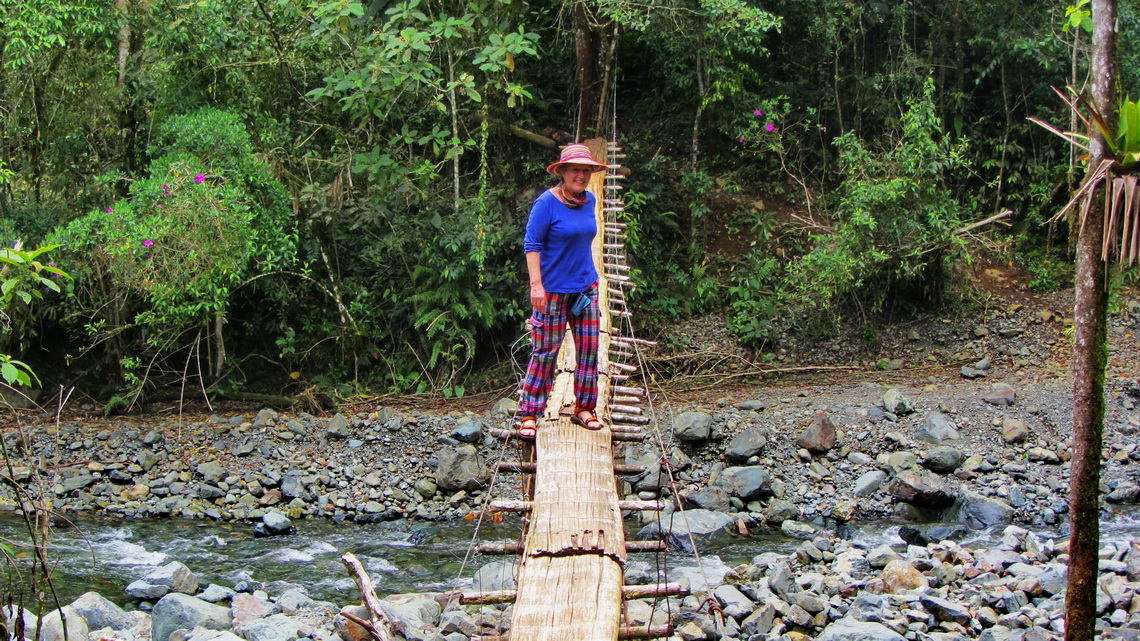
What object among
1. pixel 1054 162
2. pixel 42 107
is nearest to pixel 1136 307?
pixel 1054 162

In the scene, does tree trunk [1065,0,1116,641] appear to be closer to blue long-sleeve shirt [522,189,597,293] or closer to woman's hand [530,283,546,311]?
blue long-sleeve shirt [522,189,597,293]

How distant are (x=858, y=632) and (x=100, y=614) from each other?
3.17 meters

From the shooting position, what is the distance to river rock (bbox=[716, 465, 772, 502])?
6.21 meters

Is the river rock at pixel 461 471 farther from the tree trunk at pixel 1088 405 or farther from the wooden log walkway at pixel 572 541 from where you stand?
the tree trunk at pixel 1088 405

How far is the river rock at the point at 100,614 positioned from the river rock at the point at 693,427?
3.87 meters

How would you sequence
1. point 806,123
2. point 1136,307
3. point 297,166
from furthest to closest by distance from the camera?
point 806,123 → point 1136,307 → point 297,166

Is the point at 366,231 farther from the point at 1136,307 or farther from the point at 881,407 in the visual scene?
the point at 1136,307

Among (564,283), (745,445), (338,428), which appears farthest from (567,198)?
(338,428)

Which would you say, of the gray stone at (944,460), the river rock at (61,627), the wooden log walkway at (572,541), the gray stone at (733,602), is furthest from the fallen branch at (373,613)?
the gray stone at (944,460)

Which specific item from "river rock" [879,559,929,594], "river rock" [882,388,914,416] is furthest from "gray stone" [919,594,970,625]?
"river rock" [882,388,914,416]

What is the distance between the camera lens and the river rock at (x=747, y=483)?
244 inches

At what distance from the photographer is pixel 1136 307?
8.16 meters

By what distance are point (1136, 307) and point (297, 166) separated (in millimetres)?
7158

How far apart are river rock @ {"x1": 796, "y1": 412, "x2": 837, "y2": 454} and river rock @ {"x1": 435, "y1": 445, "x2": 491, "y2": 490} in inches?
89.2
